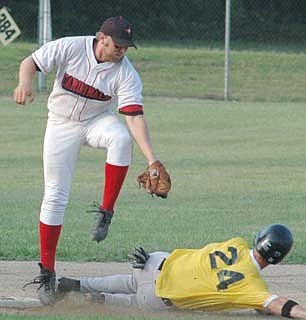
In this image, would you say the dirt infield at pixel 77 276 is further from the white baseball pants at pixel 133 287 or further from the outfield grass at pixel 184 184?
the outfield grass at pixel 184 184

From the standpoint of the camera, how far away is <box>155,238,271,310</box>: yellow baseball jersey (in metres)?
7.14

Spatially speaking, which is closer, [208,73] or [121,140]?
[121,140]

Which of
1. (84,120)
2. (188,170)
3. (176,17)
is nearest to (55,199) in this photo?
(84,120)

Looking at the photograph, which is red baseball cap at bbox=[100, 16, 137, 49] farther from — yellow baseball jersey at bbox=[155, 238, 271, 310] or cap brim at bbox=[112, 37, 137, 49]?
yellow baseball jersey at bbox=[155, 238, 271, 310]

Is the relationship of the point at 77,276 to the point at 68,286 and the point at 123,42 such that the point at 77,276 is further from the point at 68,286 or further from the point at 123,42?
the point at 123,42

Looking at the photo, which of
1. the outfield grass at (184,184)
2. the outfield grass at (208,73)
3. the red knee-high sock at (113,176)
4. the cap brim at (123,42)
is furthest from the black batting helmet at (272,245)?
the outfield grass at (208,73)

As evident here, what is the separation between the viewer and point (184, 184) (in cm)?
1508

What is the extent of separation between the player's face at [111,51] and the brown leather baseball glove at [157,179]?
0.74 m

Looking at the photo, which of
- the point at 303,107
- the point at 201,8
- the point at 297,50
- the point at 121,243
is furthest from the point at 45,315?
the point at 201,8

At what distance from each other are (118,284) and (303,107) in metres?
20.0

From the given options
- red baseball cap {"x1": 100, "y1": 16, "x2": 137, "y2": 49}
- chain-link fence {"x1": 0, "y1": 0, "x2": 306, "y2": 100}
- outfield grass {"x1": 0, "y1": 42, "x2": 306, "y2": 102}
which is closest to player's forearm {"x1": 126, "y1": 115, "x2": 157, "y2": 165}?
red baseball cap {"x1": 100, "y1": 16, "x2": 137, "y2": 49}

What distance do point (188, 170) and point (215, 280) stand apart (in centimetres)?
941

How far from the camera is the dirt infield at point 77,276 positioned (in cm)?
756

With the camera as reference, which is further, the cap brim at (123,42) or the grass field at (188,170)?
the grass field at (188,170)
